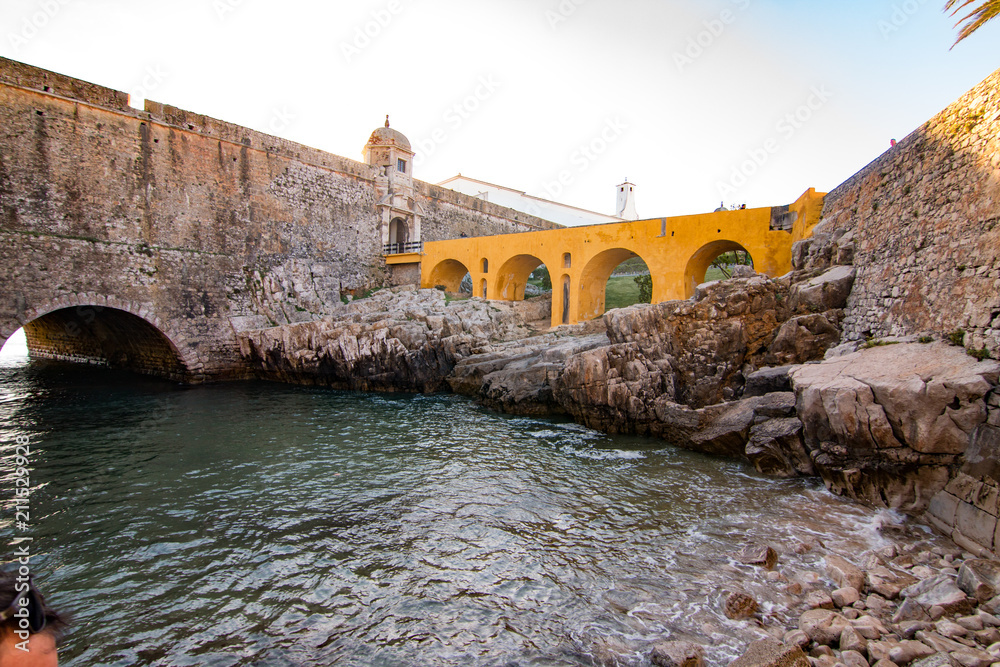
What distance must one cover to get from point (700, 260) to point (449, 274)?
→ 43.1ft

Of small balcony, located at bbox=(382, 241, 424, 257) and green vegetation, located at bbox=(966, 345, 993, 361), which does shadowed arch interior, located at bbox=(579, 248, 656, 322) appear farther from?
green vegetation, located at bbox=(966, 345, 993, 361)

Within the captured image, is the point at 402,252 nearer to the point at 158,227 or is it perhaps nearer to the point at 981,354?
the point at 158,227

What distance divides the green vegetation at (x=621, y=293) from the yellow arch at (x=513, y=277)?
5069 mm

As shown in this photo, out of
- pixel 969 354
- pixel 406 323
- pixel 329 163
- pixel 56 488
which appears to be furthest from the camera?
pixel 329 163

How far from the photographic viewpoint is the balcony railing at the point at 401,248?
24734 mm

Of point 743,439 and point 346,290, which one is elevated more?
point 346,290

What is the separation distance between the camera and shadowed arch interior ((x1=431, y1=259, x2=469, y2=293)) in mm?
24656

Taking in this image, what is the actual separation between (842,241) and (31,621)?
1343 cm

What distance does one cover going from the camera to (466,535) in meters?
6.19

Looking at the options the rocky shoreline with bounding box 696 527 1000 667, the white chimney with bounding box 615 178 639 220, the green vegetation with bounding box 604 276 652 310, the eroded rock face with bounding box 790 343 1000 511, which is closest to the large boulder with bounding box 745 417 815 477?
the eroded rock face with bounding box 790 343 1000 511

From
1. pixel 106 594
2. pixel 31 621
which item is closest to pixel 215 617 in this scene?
pixel 106 594

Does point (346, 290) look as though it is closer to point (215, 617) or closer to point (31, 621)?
point (215, 617)

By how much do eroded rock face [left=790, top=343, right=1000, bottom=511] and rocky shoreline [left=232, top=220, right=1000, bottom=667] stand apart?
0.06 feet

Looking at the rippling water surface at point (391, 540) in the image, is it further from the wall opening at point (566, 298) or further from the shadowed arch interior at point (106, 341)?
the wall opening at point (566, 298)
